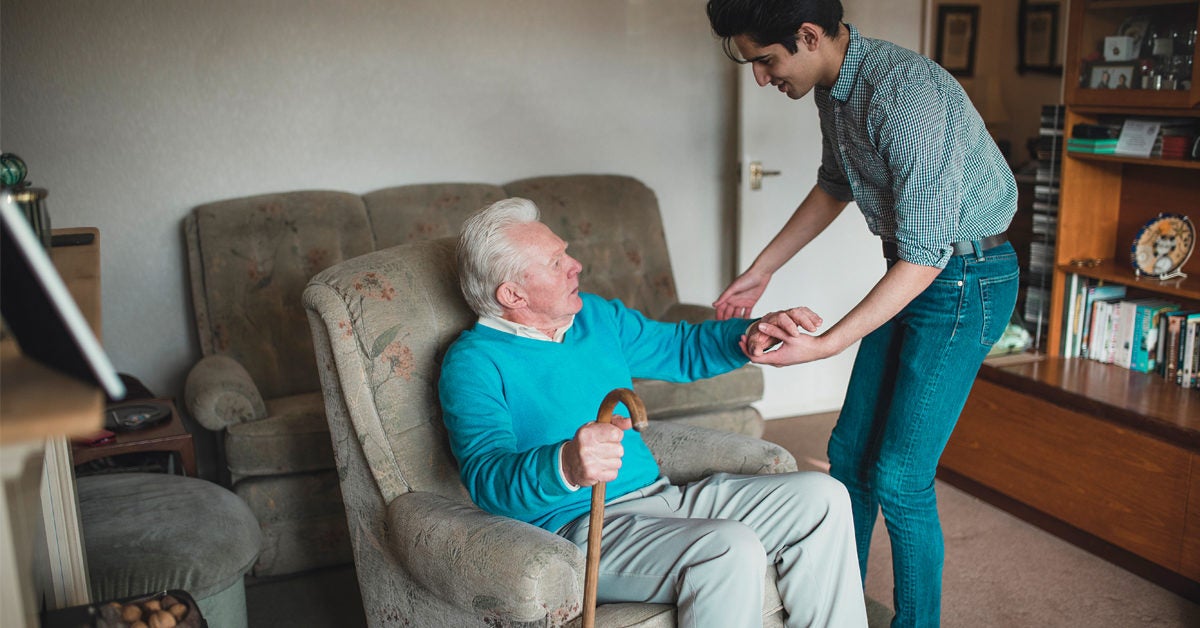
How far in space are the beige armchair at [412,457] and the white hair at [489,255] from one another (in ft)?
0.42

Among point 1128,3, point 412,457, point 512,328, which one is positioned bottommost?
point 412,457

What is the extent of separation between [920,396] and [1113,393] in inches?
45.1

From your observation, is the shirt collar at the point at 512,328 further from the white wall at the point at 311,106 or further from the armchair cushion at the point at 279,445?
the white wall at the point at 311,106

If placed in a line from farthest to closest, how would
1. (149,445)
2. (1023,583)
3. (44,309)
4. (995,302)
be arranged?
(1023,583), (149,445), (995,302), (44,309)

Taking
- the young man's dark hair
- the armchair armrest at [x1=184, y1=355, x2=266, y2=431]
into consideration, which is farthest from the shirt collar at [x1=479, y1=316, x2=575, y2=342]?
the armchair armrest at [x1=184, y1=355, x2=266, y2=431]

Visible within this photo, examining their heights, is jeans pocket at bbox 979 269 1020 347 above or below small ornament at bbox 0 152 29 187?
below

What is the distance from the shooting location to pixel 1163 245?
305cm

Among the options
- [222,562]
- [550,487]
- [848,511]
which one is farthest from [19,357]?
[848,511]

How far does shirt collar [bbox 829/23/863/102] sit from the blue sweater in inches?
19.6

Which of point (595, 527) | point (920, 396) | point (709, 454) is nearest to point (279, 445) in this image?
point (709, 454)

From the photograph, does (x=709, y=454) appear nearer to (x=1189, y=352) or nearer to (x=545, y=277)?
(x=545, y=277)

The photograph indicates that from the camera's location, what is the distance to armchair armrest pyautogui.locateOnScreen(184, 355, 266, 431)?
2785 millimetres

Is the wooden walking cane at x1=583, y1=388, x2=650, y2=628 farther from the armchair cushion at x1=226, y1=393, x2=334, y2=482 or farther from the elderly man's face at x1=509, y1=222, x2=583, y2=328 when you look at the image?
the armchair cushion at x1=226, y1=393, x2=334, y2=482

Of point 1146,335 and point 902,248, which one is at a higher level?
point 902,248
